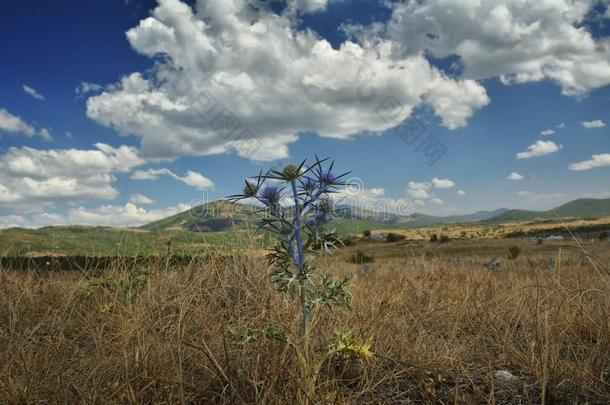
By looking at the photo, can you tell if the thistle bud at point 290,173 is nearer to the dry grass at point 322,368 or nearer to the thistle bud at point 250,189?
the thistle bud at point 250,189

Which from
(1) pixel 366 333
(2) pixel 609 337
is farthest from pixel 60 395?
(2) pixel 609 337

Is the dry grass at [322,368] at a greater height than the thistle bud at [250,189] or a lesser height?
lesser

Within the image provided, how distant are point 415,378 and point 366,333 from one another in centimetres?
74

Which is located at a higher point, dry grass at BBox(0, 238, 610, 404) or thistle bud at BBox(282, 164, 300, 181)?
thistle bud at BBox(282, 164, 300, 181)

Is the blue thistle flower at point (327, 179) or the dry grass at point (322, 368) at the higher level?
the blue thistle flower at point (327, 179)

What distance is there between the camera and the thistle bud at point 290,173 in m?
2.48

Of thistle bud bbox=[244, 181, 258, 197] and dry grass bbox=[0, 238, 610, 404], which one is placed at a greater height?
thistle bud bbox=[244, 181, 258, 197]

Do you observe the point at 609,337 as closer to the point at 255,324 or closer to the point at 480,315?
the point at 480,315

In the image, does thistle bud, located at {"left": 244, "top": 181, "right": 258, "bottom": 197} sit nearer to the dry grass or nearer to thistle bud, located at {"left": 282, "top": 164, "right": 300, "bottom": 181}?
thistle bud, located at {"left": 282, "top": 164, "right": 300, "bottom": 181}

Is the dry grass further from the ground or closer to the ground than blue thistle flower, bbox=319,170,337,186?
closer to the ground

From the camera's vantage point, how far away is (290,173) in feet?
8.14

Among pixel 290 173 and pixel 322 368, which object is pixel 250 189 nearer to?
pixel 290 173

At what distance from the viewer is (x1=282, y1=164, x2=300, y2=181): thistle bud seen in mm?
2482

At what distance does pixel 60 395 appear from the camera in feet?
8.20
